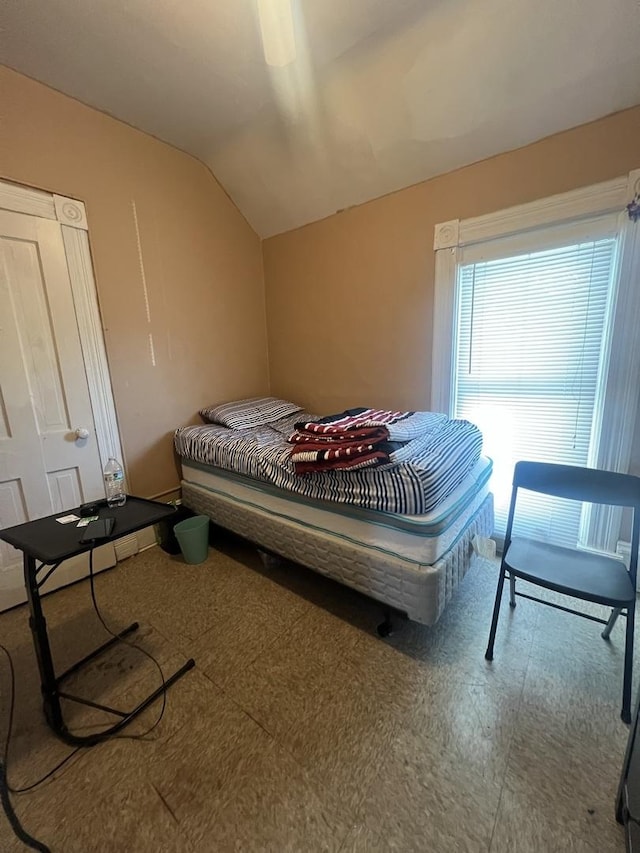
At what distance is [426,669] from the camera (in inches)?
57.5

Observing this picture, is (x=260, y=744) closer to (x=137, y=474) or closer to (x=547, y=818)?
(x=547, y=818)

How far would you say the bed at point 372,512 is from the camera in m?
1.45

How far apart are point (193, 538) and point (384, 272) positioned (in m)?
2.26

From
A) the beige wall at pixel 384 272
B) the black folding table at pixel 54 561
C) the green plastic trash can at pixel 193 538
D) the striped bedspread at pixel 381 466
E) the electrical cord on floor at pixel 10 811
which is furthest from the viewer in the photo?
the green plastic trash can at pixel 193 538

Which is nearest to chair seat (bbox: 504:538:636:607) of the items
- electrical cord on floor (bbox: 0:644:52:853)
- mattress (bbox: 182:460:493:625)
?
mattress (bbox: 182:460:493:625)

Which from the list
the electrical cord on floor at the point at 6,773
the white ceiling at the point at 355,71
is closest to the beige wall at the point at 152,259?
the white ceiling at the point at 355,71

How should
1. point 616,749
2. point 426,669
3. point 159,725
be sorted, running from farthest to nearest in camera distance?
point 426,669 < point 159,725 < point 616,749

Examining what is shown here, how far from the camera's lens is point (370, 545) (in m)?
1.58

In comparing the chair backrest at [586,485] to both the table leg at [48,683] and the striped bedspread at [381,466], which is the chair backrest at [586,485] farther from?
the table leg at [48,683]

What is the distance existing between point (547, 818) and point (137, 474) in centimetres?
257

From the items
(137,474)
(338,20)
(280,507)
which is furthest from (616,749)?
(338,20)

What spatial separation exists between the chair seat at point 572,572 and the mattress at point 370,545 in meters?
0.25

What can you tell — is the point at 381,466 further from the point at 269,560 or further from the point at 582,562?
the point at 269,560

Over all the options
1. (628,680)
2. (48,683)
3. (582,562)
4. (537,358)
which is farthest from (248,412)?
(628,680)
